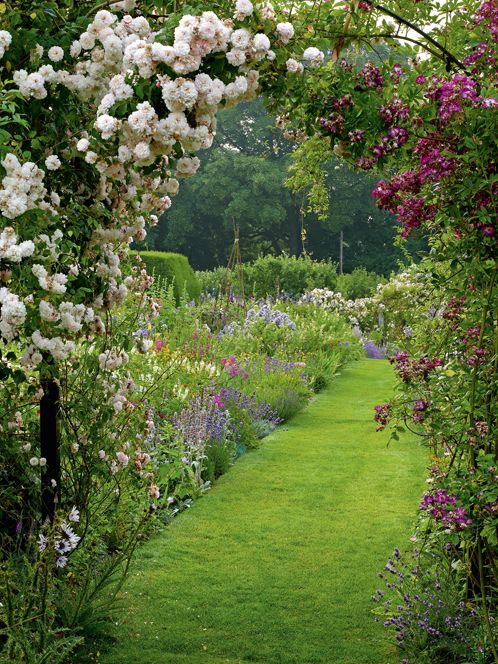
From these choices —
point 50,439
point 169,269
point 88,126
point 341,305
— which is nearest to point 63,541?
point 50,439

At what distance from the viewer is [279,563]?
485cm

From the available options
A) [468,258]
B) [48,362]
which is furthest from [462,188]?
[48,362]

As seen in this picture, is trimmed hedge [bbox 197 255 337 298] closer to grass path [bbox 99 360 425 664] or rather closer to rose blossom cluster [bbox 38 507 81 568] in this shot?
grass path [bbox 99 360 425 664]

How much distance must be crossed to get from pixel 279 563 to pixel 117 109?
3.06 m

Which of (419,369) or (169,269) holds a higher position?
(419,369)

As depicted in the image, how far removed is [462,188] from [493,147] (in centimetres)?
19

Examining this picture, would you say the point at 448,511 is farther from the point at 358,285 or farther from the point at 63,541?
the point at 358,285

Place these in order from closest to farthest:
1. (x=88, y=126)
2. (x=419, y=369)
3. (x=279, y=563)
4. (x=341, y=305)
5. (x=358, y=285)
Answer: 1. (x=88, y=126)
2. (x=419, y=369)
3. (x=279, y=563)
4. (x=341, y=305)
5. (x=358, y=285)

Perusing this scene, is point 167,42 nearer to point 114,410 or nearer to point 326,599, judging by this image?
point 114,410

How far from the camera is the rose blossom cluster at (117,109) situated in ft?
8.32

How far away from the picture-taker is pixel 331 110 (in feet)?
10.1

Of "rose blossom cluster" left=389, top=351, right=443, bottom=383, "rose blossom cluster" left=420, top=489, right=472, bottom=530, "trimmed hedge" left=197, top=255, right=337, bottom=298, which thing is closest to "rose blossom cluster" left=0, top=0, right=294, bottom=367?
"rose blossom cluster" left=389, top=351, right=443, bottom=383

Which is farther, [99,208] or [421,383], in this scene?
[421,383]

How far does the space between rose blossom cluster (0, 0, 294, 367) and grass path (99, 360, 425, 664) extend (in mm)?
1732
